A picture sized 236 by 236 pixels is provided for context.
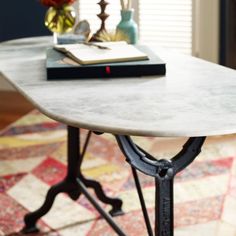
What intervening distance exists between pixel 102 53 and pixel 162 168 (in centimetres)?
58

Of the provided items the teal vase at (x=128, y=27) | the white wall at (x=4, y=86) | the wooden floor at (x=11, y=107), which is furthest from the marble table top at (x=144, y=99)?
the white wall at (x=4, y=86)

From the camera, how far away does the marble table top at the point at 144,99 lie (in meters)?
1.14

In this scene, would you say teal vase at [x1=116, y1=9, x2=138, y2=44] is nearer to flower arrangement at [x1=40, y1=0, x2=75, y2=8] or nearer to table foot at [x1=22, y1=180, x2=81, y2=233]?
flower arrangement at [x1=40, y1=0, x2=75, y2=8]

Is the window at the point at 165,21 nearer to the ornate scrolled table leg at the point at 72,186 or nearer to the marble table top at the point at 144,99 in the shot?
the ornate scrolled table leg at the point at 72,186

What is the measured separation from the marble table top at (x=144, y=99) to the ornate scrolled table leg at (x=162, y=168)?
2.9 inches

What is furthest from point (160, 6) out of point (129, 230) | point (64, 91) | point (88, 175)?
point (64, 91)

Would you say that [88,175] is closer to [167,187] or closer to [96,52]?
[96,52]

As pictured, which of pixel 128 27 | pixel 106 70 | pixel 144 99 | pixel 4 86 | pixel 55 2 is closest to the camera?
pixel 144 99

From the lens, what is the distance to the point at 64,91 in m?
1.46

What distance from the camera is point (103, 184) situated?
251cm

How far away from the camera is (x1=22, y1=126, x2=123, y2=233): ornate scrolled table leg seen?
2117mm

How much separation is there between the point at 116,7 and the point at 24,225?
1991mm

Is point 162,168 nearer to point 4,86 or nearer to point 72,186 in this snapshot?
point 72,186

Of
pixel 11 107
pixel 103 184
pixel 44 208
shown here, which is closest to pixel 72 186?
pixel 44 208
